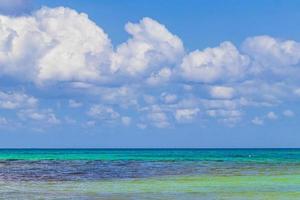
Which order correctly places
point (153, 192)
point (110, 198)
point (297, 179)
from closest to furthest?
point (110, 198), point (153, 192), point (297, 179)

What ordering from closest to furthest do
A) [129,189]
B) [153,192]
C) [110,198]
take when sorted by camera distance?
[110,198]
[153,192]
[129,189]

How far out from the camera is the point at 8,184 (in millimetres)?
40969

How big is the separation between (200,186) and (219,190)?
8.94 feet

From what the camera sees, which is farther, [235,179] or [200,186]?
[235,179]

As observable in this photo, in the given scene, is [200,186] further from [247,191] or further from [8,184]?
[8,184]

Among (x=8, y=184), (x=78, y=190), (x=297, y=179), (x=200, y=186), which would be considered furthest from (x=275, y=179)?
(x=8, y=184)

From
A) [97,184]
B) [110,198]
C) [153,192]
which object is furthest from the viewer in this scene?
[97,184]

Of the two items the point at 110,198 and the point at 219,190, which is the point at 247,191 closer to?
the point at 219,190

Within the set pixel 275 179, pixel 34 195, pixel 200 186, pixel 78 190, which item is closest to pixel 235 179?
pixel 275 179

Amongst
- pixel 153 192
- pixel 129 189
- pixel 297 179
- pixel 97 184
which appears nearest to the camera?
pixel 153 192

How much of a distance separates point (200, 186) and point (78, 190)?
7095mm

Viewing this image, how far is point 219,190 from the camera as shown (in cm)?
3506

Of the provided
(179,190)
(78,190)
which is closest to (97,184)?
(78,190)

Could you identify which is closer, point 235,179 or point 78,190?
point 78,190
